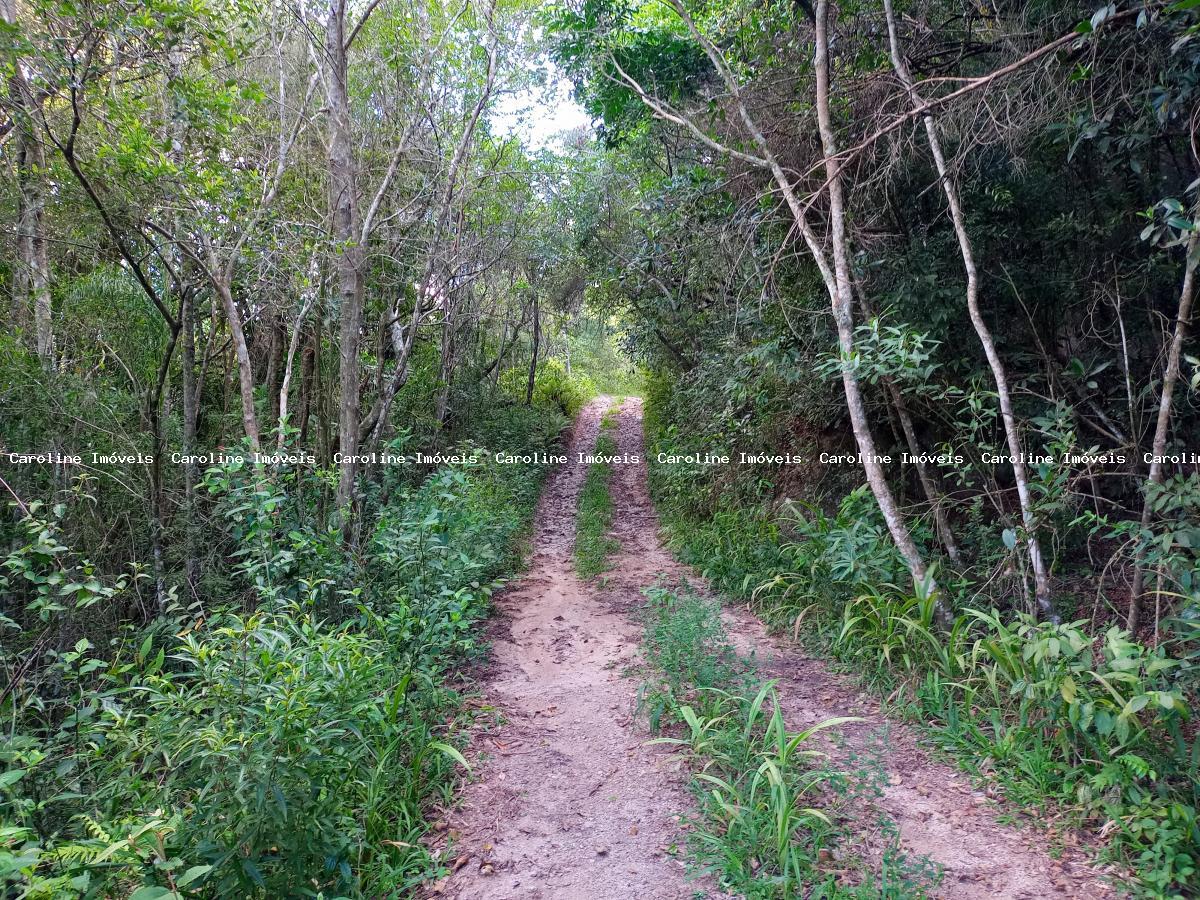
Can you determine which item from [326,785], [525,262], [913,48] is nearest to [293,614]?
[326,785]

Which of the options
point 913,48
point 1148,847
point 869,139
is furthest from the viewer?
point 913,48

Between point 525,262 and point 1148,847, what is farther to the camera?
point 525,262

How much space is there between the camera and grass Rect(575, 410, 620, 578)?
7554 millimetres

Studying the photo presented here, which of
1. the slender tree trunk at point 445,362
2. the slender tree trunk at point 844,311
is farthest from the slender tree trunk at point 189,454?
the slender tree trunk at point 844,311

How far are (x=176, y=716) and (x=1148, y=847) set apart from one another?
407 cm

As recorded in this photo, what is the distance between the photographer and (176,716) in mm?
2721

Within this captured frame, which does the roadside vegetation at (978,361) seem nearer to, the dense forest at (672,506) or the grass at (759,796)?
the dense forest at (672,506)

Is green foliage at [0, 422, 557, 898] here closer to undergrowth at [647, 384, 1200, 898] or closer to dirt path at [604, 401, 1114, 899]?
dirt path at [604, 401, 1114, 899]

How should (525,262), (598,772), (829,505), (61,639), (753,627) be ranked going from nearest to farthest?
1. (598,772)
2. (61,639)
3. (753,627)
4. (829,505)
5. (525,262)

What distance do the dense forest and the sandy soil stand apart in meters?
0.02

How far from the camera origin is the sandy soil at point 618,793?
2725 mm

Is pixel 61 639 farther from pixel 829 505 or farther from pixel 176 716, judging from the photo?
pixel 829 505

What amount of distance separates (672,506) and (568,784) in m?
6.22

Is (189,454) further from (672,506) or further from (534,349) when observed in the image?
(534,349)
